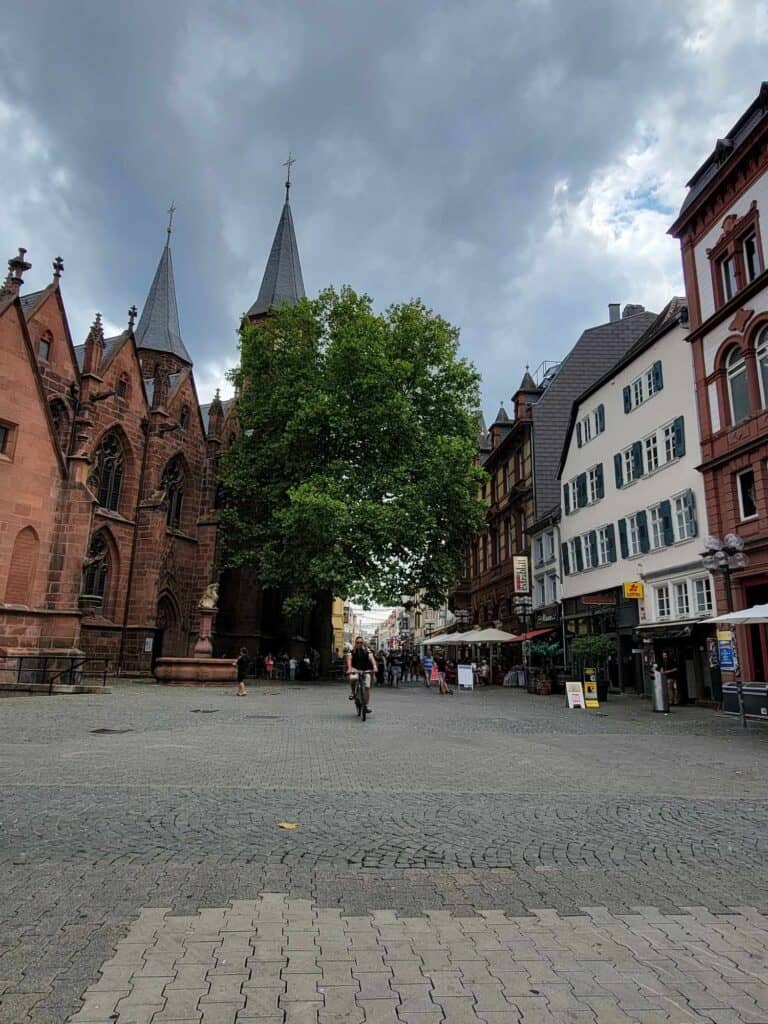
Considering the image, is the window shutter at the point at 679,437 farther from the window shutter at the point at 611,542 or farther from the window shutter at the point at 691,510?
the window shutter at the point at 611,542

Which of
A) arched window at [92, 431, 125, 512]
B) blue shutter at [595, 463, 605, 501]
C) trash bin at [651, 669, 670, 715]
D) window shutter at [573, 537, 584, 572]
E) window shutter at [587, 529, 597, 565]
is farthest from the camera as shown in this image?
arched window at [92, 431, 125, 512]

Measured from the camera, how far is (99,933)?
356 centimetres

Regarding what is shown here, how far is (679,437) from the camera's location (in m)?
22.9

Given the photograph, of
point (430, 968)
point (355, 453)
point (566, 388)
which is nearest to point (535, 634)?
point (355, 453)

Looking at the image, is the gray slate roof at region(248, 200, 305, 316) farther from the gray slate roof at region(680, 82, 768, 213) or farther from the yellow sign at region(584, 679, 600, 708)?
the yellow sign at region(584, 679, 600, 708)

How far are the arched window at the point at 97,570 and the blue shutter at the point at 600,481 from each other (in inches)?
869

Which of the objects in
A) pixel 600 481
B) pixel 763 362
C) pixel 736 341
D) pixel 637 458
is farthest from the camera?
pixel 600 481

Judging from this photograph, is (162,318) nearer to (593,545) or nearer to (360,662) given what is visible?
(593,545)

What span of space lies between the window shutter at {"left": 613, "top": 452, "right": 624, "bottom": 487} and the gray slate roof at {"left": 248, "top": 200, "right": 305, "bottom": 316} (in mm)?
34103

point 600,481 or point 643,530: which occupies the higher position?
point 600,481

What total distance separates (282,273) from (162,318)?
10.3 metres

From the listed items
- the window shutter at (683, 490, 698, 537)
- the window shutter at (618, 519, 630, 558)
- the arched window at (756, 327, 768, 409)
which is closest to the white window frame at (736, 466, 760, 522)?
the arched window at (756, 327, 768, 409)

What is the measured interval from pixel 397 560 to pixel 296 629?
15.3 metres

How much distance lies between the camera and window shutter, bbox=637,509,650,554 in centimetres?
2475
